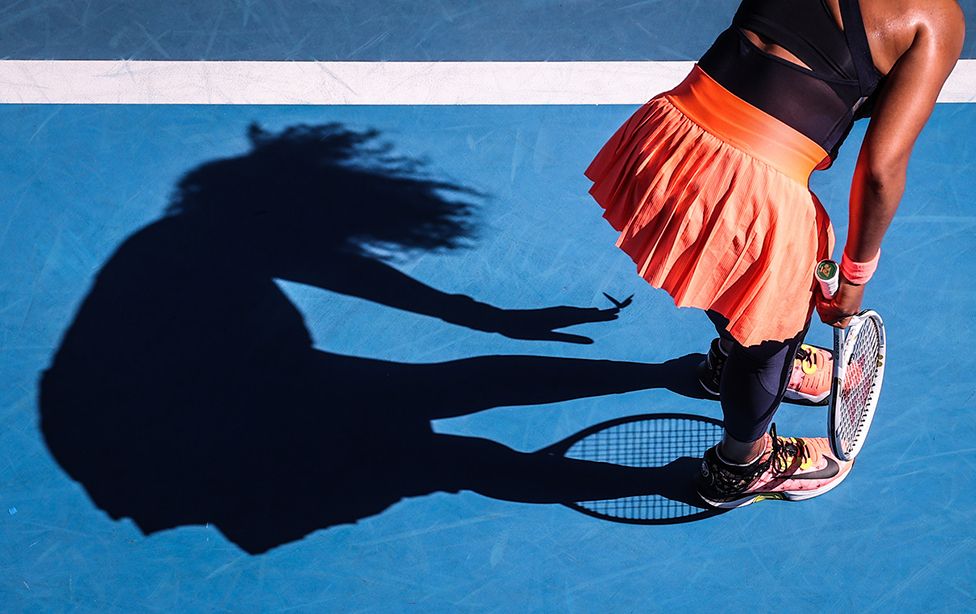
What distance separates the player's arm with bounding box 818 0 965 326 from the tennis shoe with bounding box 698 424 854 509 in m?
1.29

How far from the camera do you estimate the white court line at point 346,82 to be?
530cm

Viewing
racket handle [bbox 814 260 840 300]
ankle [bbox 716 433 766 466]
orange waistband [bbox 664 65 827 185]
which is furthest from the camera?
ankle [bbox 716 433 766 466]

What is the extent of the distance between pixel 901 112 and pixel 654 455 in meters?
1.92

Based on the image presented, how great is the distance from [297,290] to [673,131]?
224 centimetres

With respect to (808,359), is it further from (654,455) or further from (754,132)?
(754,132)

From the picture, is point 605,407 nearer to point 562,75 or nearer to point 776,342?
point 776,342

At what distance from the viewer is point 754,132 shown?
2766mm

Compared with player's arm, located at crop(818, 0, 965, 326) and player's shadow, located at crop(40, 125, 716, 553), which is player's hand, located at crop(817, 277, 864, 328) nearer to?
player's arm, located at crop(818, 0, 965, 326)

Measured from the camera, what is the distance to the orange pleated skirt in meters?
2.78

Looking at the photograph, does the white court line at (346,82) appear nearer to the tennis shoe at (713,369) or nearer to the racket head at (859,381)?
the tennis shoe at (713,369)

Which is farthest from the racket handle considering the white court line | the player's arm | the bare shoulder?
the white court line

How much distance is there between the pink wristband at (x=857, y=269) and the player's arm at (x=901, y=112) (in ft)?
0.33

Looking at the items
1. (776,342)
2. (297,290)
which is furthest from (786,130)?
(297,290)

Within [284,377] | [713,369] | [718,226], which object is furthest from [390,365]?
[718,226]
